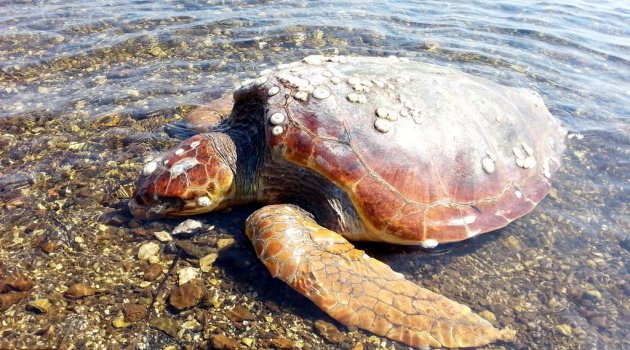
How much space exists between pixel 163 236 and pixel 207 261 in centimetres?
46

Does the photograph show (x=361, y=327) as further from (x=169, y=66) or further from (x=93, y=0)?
(x=93, y=0)

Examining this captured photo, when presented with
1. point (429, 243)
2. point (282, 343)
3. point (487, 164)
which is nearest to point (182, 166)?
point (282, 343)

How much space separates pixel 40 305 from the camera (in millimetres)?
2592

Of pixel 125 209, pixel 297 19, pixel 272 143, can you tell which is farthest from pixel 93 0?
pixel 272 143

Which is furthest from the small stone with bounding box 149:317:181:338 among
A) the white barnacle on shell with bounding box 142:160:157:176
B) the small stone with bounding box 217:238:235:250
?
the white barnacle on shell with bounding box 142:160:157:176

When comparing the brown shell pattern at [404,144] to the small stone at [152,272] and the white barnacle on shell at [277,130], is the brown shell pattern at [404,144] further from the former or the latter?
the small stone at [152,272]

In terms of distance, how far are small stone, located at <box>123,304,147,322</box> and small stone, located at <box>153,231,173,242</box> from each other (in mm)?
673

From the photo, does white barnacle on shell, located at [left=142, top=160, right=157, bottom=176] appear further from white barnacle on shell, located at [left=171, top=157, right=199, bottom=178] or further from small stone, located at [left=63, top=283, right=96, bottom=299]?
small stone, located at [left=63, top=283, right=96, bottom=299]

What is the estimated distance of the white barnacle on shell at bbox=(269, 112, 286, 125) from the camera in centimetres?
322

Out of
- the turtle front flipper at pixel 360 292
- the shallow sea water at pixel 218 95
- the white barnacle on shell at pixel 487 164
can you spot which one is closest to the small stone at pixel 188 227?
the shallow sea water at pixel 218 95

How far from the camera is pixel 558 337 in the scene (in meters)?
2.75

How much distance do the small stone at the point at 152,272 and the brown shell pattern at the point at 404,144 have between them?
1.23m

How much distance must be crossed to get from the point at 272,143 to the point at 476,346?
6.47 feet

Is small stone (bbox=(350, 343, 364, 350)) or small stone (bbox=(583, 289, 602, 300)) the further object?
small stone (bbox=(583, 289, 602, 300))
